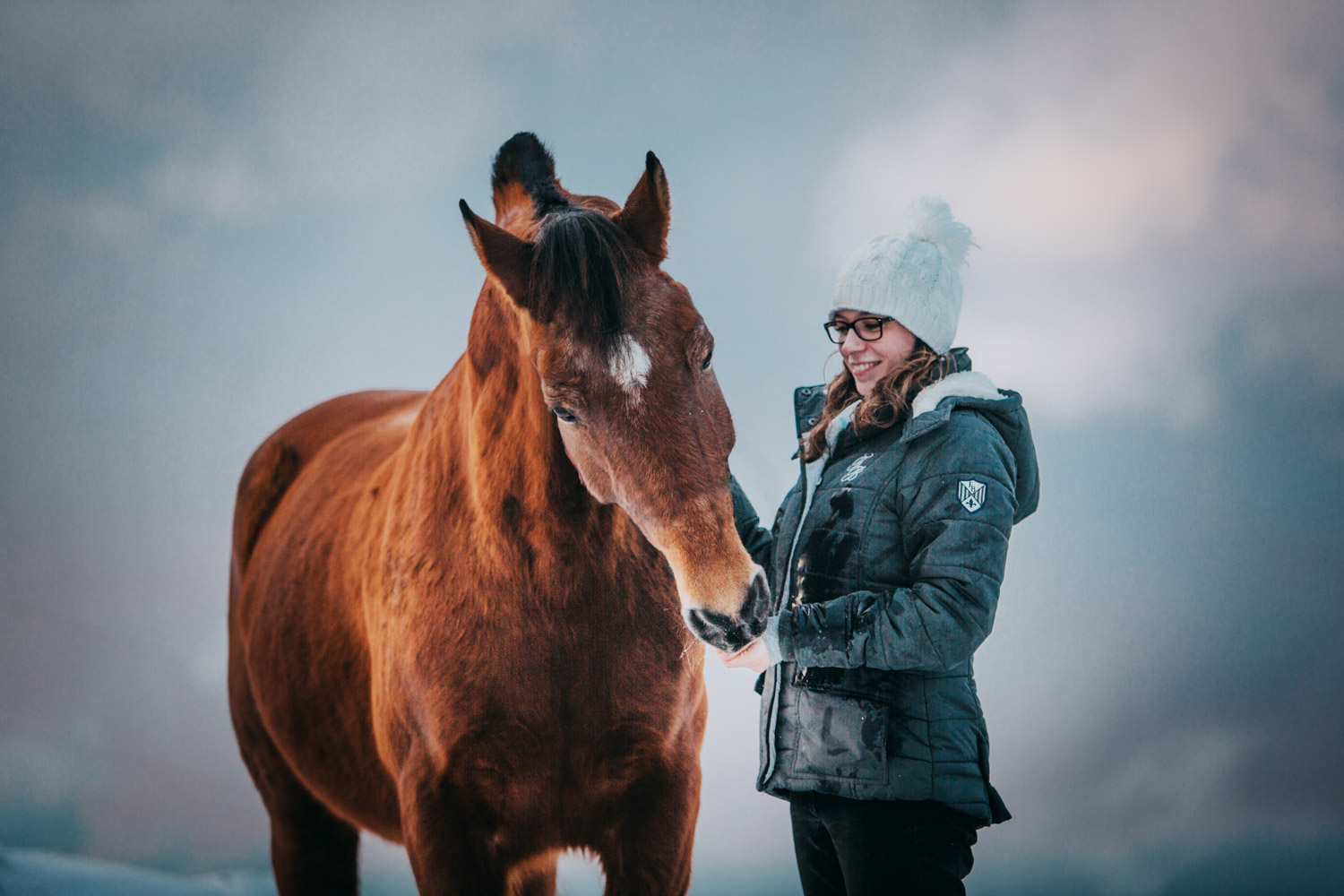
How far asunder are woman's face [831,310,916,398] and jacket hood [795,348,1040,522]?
0.08 meters

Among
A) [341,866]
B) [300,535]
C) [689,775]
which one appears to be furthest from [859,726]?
[341,866]

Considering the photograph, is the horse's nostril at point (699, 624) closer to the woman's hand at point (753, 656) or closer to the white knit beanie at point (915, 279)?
the woman's hand at point (753, 656)

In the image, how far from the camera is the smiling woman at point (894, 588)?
1.30 m

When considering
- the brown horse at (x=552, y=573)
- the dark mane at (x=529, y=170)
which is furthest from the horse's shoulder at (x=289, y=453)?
the dark mane at (x=529, y=170)

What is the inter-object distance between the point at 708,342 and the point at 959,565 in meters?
0.45

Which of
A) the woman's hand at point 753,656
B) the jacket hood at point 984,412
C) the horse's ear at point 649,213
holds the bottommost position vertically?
the woman's hand at point 753,656

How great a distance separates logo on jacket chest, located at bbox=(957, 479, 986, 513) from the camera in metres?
1.30

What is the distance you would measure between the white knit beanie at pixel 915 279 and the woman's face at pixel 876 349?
0.02m

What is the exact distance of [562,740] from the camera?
1521 mm

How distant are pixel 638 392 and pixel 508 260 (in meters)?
0.29

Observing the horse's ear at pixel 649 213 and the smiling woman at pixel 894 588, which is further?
the horse's ear at pixel 649 213

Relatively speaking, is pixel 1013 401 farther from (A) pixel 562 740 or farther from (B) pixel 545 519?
(A) pixel 562 740

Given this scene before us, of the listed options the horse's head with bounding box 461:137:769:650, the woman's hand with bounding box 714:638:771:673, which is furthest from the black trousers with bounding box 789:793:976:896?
the horse's head with bounding box 461:137:769:650

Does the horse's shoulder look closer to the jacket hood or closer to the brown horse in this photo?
the brown horse
